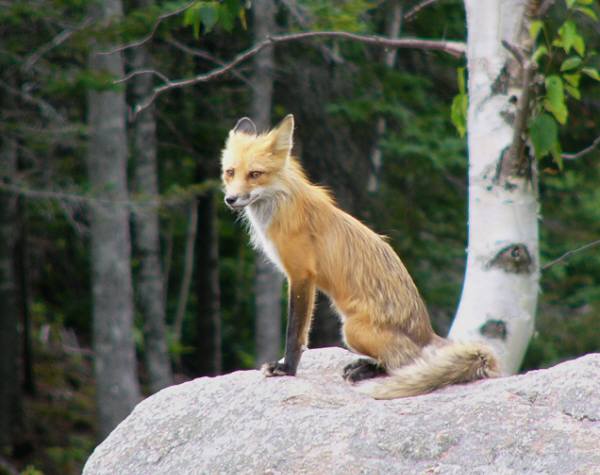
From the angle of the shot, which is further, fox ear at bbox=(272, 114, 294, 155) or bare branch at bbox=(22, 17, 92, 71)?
bare branch at bbox=(22, 17, 92, 71)

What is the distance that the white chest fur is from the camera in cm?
623

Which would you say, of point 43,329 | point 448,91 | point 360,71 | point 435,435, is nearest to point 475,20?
point 435,435

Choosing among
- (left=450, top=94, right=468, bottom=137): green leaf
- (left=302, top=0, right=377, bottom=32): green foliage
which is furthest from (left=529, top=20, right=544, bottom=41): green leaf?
(left=302, top=0, right=377, bottom=32): green foliage

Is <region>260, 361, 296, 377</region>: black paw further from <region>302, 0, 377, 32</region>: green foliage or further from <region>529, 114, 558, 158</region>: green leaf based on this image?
<region>302, 0, 377, 32</region>: green foliage

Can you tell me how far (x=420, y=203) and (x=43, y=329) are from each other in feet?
32.9

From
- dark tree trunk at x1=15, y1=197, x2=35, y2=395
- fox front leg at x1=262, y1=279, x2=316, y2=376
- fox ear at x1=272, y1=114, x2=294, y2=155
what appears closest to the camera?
fox front leg at x1=262, y1=279, x2=316, y2=376

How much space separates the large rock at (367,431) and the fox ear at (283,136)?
5.03ft

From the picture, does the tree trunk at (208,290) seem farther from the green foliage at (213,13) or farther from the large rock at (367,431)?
the large rock at (367,431)

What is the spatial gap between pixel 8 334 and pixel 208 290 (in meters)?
4.26

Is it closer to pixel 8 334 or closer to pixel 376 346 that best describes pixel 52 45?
pixel 8 334

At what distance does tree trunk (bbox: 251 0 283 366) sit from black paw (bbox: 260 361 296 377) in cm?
1057

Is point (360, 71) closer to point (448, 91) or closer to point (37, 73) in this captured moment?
point (448, 91)

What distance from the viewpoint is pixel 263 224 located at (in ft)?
20.8

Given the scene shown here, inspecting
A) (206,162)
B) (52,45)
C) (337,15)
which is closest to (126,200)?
(52,45)
